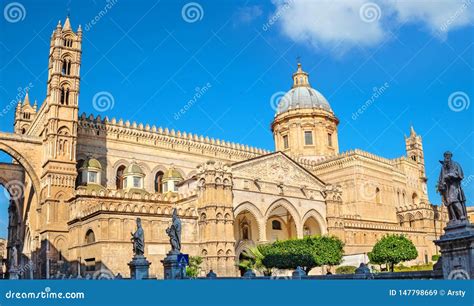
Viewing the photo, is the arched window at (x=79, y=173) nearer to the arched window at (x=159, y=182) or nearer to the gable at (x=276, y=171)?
the arched window at (x=159, y=182)

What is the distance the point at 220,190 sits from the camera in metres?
37.2

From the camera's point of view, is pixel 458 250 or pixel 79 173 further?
pixel 79 173

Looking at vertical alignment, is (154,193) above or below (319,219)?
above

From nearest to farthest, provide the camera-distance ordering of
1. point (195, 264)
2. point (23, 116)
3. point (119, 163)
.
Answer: point (195, 264), point (119, 163), point (23, 116)

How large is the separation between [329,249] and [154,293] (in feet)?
85.2

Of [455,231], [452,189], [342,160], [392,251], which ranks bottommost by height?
[392,251]

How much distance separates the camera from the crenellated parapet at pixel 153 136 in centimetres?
4342

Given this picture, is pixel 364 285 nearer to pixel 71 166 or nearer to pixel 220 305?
pixel 220 305

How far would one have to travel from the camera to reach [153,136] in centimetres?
4691

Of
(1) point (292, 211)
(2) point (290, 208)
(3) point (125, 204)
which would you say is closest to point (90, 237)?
(3) point (125, 204)

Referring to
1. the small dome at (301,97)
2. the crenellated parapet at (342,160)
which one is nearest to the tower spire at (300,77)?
the small dome at (301,97)

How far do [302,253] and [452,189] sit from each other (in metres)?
21.5

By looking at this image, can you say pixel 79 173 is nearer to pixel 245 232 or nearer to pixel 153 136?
pixel 153 136

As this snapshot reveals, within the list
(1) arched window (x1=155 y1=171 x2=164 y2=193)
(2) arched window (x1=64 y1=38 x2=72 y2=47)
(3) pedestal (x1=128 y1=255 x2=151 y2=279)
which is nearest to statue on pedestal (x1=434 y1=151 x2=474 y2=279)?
(3) pedestal (x1=128 y1=255 x2=151 y2=279)
